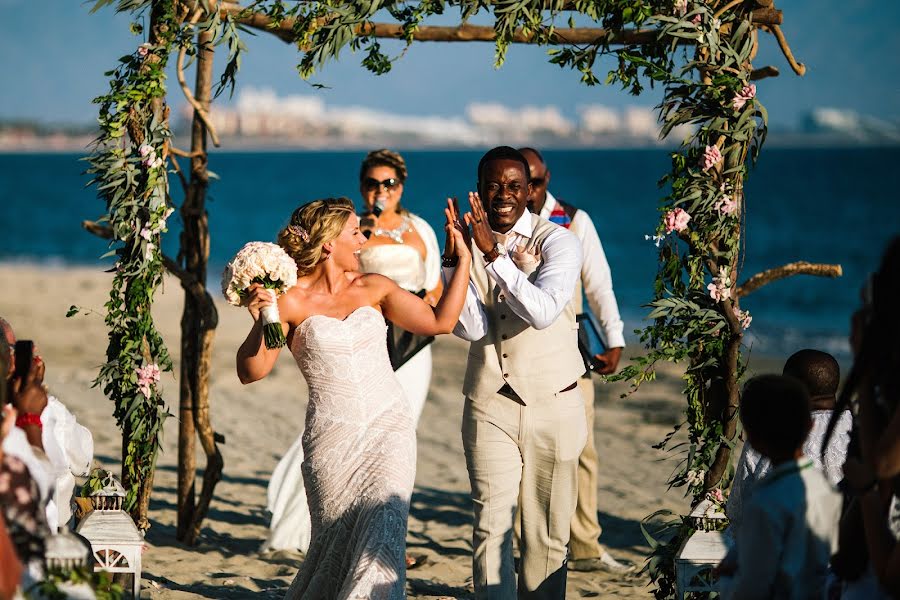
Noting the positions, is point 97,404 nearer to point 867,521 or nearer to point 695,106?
point 695,106

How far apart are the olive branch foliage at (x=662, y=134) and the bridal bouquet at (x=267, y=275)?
1.36 m

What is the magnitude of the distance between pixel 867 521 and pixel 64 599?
249 centimetres

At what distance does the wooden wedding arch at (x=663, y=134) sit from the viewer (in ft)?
18.0

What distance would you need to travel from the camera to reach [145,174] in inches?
241

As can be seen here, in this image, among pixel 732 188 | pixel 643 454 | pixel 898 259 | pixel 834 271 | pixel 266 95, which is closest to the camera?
pixel 898 259

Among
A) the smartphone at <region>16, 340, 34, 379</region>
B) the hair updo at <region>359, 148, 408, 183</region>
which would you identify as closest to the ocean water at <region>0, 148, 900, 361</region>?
the hair updo at <region>359, 148, 408, 183</region>

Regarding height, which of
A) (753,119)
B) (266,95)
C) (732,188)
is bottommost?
(732,188)

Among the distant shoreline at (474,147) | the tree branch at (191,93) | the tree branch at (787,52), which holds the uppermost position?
the distant shoreline at (474,147)

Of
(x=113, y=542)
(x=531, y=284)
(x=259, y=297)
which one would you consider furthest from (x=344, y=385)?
(x=113, y=542)

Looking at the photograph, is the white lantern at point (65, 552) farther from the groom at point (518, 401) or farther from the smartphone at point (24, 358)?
the groom at point (518, 401)

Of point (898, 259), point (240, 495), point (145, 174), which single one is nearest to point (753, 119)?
point (898, 259)

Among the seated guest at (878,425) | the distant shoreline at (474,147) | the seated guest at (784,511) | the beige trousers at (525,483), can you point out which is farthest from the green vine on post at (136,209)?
the distant shoreline at (474,147)

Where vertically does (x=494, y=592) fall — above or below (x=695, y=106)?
below

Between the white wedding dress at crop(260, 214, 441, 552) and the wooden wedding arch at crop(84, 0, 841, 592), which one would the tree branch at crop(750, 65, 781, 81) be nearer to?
the wooden wedding arch at crop(84, 0, 841, 592)
